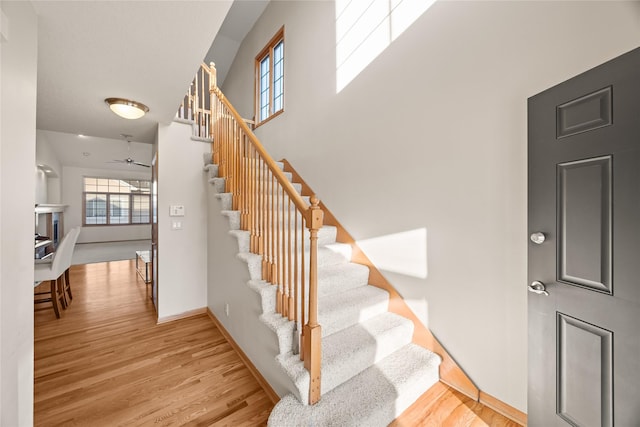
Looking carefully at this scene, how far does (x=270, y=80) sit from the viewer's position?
435cm

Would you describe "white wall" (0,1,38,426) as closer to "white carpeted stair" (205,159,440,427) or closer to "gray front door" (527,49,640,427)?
"white carpeted stair" (205,159,440,427)

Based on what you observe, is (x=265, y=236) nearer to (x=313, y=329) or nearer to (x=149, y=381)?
(x=313, y=329)

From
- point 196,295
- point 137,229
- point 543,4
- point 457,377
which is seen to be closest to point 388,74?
point 543,4

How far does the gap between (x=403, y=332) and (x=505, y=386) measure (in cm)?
66

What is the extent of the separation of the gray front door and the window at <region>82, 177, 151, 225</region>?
413 inches

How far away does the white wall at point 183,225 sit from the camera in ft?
9.97

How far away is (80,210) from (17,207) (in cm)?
1066

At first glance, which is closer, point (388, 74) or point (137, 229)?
point (388, 74)

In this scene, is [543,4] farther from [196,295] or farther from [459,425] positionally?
[196,295]

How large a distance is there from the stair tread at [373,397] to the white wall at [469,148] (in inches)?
12.0

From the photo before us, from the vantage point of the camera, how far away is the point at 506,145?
156 centimetres

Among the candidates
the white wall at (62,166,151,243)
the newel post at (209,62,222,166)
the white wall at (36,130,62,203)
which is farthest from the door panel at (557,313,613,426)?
the white wall at (62,166,151,243)

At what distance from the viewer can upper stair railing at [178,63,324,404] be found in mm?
1488

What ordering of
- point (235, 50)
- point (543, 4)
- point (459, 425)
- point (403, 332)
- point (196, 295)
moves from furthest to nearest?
point (235, 50) → point (196, 295) → point (403, 332) → point (459, 425) → point (543, 4)
